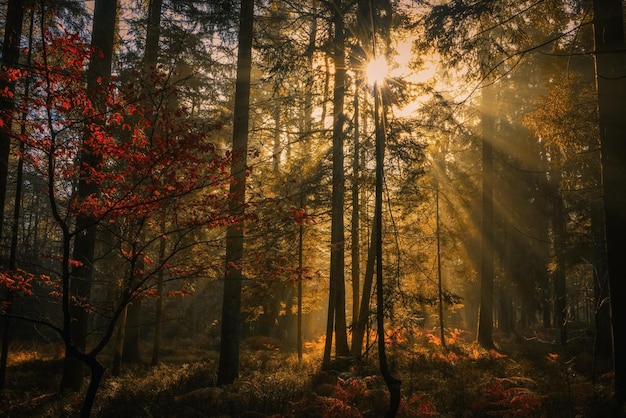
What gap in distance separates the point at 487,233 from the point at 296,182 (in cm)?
891

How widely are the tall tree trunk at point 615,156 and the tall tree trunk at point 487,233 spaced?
957 centimetres

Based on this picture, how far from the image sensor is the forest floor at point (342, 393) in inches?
288

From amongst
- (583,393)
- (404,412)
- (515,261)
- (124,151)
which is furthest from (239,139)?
(515,261)

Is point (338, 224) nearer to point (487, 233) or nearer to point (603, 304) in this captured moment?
point (487, 233)

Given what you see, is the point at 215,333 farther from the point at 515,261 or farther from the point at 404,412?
the point at 404,412

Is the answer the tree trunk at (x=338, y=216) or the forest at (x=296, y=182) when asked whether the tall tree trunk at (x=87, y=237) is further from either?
the tree trunk at (x=338, y=216)

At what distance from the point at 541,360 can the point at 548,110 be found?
867 cm

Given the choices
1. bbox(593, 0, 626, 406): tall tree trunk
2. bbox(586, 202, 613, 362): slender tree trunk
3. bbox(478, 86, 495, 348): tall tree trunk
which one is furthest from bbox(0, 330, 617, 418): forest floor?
bbox(478, 86, 495, 348): tall tree trunk

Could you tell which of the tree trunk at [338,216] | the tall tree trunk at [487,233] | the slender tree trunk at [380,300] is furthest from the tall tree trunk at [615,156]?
the tall tree trunk at [487,233]

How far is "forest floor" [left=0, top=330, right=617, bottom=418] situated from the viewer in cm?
732

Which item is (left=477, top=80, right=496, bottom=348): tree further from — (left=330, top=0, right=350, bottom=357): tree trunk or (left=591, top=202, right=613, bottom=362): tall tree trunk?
(left=330, top=0, right=350, bottom=357): tree trunk

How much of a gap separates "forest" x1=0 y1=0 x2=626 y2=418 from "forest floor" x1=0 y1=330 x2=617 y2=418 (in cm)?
7

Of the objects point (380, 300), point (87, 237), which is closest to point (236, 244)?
point (87, 237)

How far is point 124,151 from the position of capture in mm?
5684
